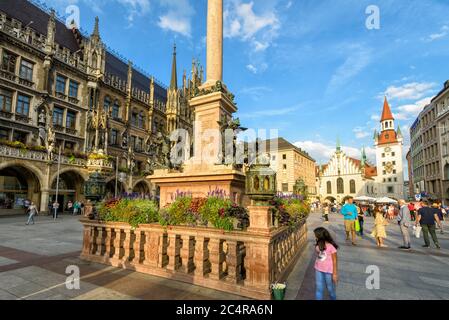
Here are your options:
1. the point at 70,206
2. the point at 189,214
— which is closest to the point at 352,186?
the point at 70,206

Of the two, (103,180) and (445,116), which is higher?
(445,116)

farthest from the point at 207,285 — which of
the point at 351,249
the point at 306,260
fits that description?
the point at 351,249

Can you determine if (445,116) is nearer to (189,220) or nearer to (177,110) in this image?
(177,110)

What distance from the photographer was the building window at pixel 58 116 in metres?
28.4

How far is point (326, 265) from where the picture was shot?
3.76 meters

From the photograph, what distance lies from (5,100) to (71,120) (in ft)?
22.8

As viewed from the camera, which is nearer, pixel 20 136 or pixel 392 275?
pixel 392 275

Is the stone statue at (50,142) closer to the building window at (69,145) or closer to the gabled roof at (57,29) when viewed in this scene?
the building window at (69,145)

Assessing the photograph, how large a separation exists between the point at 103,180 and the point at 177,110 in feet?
140

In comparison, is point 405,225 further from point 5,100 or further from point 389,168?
point 389,168

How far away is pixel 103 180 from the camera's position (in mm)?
7398

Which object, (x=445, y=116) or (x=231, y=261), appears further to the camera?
(x=445, y=116)

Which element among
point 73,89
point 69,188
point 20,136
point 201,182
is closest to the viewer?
point 201,182

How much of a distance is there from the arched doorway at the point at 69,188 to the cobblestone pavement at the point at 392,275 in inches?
1156
